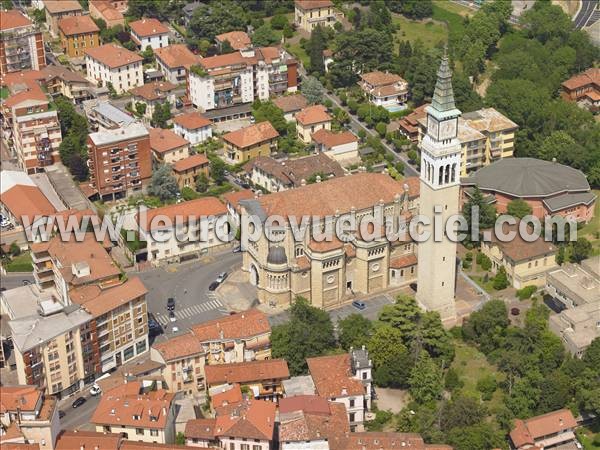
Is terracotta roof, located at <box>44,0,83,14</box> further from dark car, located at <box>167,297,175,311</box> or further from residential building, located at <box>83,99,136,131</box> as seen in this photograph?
dark car, located at <box>167,297,175,311</box>

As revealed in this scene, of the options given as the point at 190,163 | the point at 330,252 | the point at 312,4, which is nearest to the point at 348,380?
the point at 330,252

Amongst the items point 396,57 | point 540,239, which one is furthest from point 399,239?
point 396,57

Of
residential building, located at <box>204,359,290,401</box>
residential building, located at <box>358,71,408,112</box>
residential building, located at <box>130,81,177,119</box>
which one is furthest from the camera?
residential building, located at <box>358,71,408,112</box>

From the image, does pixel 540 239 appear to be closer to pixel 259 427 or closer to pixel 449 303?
pixel 449 303

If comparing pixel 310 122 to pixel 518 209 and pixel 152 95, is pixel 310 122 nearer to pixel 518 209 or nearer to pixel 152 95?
pixel 152 95

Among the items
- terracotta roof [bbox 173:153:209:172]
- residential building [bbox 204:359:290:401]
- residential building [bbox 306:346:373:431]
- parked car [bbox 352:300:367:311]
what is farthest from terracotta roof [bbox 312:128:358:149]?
residential building [bbox 204:359:290:401]
